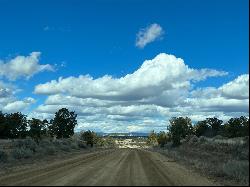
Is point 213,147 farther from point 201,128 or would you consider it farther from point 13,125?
point 201,128

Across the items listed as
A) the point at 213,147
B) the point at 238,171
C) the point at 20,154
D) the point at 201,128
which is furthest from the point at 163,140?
the point at 238,171

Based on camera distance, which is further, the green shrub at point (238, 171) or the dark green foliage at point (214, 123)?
the dark green foliage at point (214, 123)

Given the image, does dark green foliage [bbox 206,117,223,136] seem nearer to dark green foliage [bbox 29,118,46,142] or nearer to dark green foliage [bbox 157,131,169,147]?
dark green foliage [bbox 157,131,169,147]

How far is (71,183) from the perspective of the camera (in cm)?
2047

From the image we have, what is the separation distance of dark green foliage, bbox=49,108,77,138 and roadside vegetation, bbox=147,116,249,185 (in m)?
24.4

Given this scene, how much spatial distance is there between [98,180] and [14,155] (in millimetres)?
26874

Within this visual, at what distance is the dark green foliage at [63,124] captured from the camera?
125m

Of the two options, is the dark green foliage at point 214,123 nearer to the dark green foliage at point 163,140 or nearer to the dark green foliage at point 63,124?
the dark green foliage at point 163,140

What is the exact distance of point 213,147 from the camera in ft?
229

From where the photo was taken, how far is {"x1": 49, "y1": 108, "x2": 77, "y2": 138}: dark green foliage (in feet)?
410

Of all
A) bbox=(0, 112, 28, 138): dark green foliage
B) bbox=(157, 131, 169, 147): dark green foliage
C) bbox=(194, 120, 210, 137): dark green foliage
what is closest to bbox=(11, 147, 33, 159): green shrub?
bbox=(0, 112, 28, 138): dark green foliage

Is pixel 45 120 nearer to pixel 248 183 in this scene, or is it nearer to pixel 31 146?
pixel 31 146

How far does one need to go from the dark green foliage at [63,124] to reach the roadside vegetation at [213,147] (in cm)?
2435

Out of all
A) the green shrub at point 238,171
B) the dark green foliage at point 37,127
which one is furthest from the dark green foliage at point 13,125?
the green shrub at point 238,171
